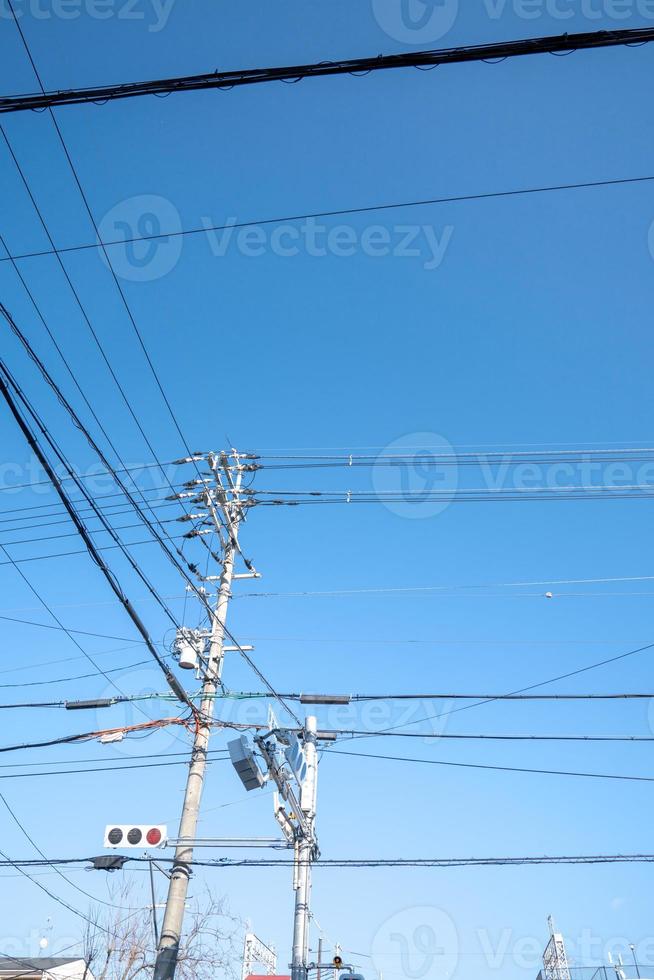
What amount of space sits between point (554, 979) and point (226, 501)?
23394 millimetres

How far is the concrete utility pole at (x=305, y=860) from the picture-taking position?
553 inches

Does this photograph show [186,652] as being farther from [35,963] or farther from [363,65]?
[35,963]

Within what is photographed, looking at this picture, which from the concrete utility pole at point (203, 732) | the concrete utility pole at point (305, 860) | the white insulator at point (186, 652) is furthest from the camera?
the white insulator at point (186, 652)

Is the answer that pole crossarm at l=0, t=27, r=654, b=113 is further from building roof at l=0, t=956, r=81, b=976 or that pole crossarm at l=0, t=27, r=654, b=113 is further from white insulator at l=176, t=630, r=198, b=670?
building roof at l=0, t=956, r=81, b=976

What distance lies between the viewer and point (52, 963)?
120ft

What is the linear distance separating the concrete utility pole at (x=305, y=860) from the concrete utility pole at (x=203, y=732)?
2.41m

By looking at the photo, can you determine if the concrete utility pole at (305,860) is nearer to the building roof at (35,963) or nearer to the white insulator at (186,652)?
the white insulator at (186,652)

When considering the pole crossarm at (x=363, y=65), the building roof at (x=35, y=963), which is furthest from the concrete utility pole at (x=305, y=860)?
the building roof at (x=35, y=963)

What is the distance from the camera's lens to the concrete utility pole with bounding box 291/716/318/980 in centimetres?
1404

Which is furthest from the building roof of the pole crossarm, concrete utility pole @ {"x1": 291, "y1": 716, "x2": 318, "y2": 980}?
the pole crossarm

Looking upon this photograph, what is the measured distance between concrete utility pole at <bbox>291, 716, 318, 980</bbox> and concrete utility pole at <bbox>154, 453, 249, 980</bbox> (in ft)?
7.91

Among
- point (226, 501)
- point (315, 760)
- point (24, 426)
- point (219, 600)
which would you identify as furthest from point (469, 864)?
point (24, 426)

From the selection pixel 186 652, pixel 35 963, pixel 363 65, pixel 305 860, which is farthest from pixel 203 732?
pixel 35 963

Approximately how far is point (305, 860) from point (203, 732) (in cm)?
329
